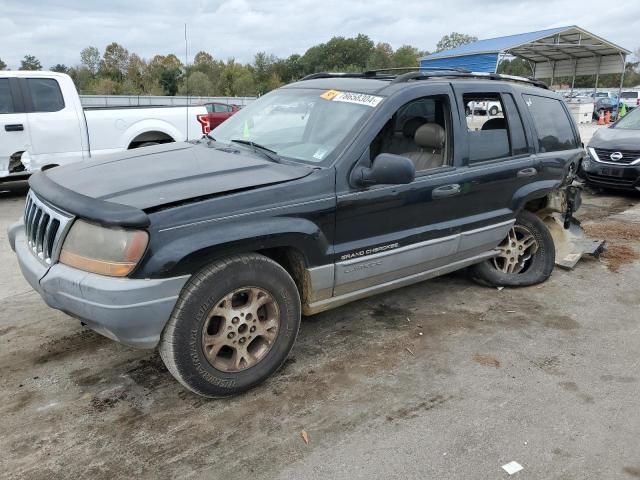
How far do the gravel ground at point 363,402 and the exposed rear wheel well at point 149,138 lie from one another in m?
4.97

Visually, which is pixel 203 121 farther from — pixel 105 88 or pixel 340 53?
pixel 340 53

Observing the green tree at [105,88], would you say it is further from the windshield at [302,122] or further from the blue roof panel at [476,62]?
the windshield at [302,122]

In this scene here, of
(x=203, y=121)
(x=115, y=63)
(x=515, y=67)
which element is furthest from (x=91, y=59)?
(x=203, y=121)

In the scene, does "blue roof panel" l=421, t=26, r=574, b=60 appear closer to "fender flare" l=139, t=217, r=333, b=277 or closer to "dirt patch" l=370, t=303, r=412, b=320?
"dirt patch" l=370, t=303, r=412, b=320

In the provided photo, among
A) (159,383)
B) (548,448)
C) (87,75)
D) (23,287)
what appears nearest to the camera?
(548,448)

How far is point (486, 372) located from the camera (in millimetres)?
3492

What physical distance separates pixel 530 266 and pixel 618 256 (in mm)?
1614

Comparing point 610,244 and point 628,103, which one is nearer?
point 610,244

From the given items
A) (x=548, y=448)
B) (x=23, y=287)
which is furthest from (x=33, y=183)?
(x=548, y=448)

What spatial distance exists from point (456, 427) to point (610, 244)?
15.0 ft

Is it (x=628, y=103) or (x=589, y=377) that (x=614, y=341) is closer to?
(x=589, y=377)

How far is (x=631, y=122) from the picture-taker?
9.94 meters

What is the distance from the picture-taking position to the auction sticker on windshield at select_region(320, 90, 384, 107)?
3.64 m

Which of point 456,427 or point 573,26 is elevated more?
point 573,26
